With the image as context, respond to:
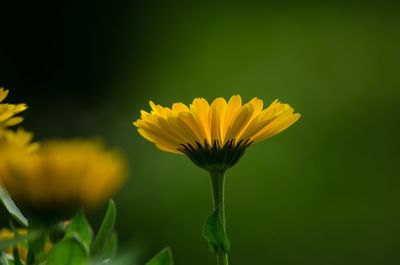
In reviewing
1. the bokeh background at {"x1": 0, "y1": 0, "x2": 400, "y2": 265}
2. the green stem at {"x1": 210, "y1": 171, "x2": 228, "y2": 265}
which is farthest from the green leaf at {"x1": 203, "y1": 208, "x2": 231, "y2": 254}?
the bokeh background at {"x1": 0, "y1": 0, "x2": 400, "y2": 265}

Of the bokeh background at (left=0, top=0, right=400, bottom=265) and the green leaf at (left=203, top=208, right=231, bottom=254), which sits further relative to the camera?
the bokeh background at (left=0, top=0, right=400, bottom=265)

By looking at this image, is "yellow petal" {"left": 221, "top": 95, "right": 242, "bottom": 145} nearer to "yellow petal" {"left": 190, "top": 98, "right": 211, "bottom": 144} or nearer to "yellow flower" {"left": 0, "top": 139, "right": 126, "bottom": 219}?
"yellow petal" {"left": 190, "top": 98, "right": 211, "bottom": 144}

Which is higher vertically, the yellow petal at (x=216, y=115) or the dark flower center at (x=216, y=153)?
the yellow petal at (x=216, y=115)

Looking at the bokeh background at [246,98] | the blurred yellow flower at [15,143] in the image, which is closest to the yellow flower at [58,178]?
the blurred yellow flower at [15,143]

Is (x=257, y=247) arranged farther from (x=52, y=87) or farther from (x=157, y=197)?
(x=52, y=87)

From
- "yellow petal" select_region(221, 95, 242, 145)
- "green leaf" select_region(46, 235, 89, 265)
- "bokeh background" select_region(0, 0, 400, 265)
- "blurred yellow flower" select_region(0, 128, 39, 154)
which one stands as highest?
"blurred yellow flower" select_region(0, 128, 39, 154)

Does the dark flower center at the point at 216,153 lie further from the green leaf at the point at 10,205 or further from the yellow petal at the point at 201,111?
the green leaf at the point at 10,205

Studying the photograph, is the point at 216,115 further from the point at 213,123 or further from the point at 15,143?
the point at 15,143
